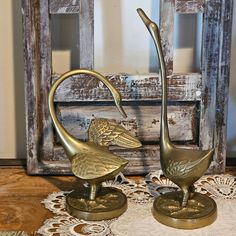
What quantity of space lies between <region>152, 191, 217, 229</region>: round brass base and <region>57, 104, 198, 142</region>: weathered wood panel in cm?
17

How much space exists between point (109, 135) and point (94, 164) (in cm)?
5

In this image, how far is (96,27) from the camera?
875 mm

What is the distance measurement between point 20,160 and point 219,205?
0.37 metres

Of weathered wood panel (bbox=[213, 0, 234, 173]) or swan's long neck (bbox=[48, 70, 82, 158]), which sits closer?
swan's long neck (bbox=[48, 70, 82, 158])

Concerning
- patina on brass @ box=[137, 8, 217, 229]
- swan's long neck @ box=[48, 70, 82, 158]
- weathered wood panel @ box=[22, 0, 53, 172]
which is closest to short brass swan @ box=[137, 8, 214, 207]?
patina on brass @ box=[137, 8, 217, 229]

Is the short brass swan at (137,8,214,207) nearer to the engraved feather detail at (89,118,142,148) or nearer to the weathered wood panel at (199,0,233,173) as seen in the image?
the engraved feather detail at (89,118,142,148)

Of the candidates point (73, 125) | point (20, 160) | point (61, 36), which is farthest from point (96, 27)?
→ point (20, 160)

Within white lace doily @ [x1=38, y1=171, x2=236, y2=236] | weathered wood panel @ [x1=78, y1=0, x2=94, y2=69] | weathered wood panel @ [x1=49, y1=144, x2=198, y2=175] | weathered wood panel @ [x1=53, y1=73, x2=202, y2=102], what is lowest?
white lace doily @ [x1=38, y1=171, x2=236, y2=236]

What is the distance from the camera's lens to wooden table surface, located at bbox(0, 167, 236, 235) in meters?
0.70

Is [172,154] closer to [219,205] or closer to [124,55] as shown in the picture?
[219,205]

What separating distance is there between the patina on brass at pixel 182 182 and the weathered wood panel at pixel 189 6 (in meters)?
0.17

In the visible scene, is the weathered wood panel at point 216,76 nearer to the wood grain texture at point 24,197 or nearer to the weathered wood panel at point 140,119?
the weathered wood panel at point 140,119

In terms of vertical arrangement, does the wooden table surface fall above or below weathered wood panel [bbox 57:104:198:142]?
below

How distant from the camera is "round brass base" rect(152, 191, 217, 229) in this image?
26.7 inches
